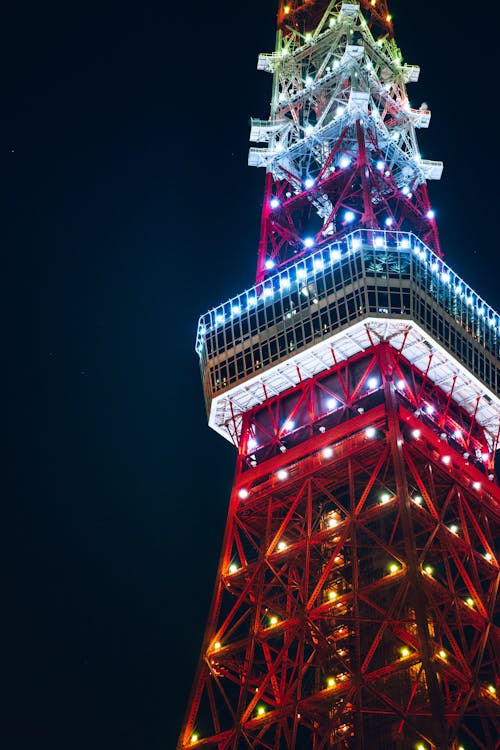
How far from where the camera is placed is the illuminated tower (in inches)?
2135

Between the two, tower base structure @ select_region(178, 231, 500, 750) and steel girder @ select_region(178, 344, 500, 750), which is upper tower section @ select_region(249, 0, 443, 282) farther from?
steel girder @ select_region(178, 344, 500, 750)

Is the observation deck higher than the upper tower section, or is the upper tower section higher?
the upper tower section

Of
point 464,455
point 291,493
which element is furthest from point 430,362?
point 291,493

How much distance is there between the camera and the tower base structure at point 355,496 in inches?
2137

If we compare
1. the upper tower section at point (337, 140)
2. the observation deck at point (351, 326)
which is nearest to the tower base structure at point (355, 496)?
the observation deck at point (351, 326)

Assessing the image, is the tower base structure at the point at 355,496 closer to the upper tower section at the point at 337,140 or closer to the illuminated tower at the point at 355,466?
the illuminated tower at the point at 355,466

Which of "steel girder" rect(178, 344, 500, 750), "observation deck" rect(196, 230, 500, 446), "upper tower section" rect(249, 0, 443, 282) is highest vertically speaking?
"upper tower section" rect(249, 0, 443, 282)

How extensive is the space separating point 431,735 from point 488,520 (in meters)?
17.0

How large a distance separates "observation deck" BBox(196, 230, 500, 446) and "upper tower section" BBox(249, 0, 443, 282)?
4668mm

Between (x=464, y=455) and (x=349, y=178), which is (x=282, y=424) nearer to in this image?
(x=464, y=455)

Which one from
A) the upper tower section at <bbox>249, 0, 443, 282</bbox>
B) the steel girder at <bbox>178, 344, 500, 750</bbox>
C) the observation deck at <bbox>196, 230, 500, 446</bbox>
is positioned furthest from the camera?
the upper tower section at <bbox>249, 0, 443, 282</bbox>

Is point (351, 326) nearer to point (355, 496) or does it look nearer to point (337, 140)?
point (355, 496)

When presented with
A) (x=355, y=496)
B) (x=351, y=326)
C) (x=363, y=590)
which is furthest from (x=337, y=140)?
(x=363, y=590)

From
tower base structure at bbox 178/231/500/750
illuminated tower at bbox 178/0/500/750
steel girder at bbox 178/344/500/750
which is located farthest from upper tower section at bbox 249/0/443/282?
steel girder at bbox 178/344/500/750
